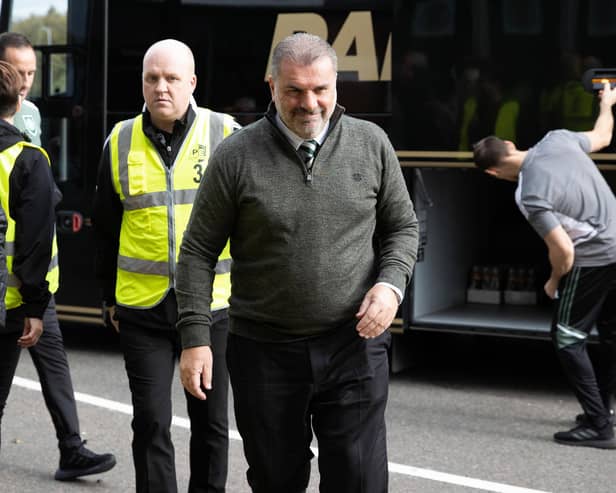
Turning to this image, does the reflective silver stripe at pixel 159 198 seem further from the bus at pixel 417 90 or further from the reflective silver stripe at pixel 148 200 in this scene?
the bus at pixel 417 90

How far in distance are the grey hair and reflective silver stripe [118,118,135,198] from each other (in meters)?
1.25

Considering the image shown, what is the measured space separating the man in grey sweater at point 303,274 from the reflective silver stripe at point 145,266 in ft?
2.88

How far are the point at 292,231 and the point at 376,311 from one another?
34cm

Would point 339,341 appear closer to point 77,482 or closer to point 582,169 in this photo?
point 77,482

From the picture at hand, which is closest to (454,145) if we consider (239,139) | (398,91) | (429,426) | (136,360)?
(398,91)

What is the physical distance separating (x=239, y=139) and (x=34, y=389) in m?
4.28

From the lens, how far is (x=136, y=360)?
4574 millimetres

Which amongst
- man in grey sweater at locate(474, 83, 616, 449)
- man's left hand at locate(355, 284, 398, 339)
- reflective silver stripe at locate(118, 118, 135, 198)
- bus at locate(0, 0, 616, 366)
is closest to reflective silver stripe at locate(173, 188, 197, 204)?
reflective silver stripe at locate(118, 118, 135, 198)

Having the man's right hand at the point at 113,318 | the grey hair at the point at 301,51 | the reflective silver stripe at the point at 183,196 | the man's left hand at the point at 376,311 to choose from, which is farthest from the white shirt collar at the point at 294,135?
the man's right hand at the point at 113,318

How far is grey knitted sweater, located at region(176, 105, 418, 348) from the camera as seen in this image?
3555 millimetres

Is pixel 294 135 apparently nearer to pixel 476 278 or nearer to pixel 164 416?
pixel 164 416

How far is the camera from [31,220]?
473 centimetres

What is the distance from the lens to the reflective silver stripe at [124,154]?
4.65 metres

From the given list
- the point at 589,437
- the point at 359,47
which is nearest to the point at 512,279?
the point at 359,47
